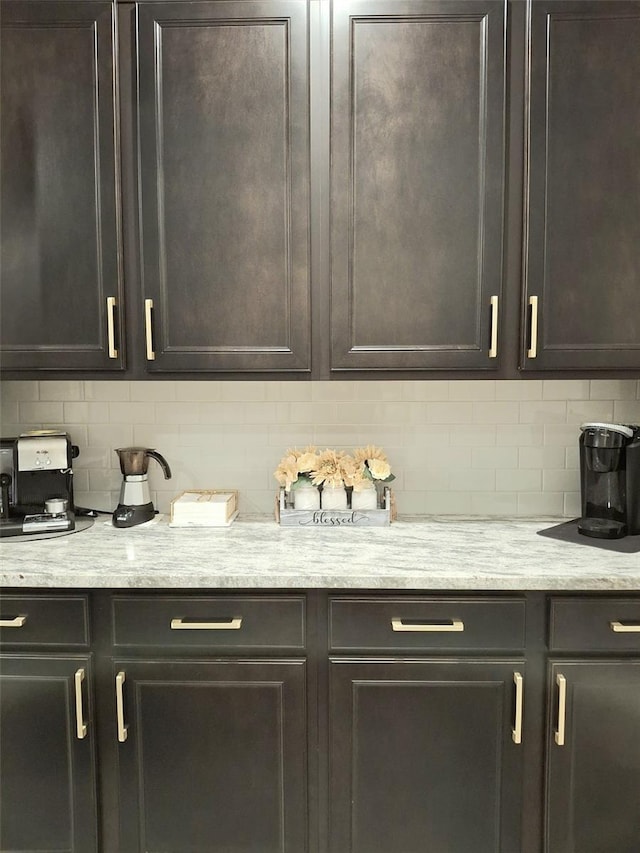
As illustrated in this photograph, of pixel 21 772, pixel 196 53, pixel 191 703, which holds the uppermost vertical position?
pixel 196 53

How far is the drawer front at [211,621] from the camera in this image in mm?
1671

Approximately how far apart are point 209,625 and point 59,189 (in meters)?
1.33

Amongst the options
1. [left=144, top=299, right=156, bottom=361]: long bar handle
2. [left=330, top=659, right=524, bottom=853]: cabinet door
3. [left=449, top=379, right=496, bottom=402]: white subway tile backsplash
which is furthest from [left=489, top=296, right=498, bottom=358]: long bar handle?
[left=144, top=299, right=156, bottom=361]: long bar handle

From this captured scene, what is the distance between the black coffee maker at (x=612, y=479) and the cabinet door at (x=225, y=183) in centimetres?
92

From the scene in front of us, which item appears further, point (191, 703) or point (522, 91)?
point (522, 91)

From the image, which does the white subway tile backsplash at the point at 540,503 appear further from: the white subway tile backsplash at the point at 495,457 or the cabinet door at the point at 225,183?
the cabinet door at the point at 225,183

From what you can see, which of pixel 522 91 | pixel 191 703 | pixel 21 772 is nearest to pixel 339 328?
pixel 522 91

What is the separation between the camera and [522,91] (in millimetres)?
1814

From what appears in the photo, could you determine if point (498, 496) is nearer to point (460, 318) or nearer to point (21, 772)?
point (460, 318)

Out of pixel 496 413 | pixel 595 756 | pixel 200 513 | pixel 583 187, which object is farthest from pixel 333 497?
pixel 583 187

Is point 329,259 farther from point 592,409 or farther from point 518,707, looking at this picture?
point 518,707

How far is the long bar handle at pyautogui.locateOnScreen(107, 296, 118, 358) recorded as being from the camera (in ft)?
6.23

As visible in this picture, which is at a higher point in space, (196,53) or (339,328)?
(196,53)

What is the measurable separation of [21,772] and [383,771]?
975 millimetres
